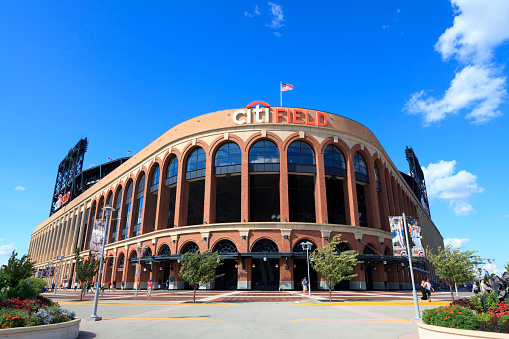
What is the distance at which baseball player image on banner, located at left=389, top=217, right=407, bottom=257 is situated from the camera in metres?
16.4

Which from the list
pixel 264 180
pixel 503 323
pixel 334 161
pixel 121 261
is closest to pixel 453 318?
pixel 503 323

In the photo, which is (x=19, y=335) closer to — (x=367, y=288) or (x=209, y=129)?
(x=209, y=129)

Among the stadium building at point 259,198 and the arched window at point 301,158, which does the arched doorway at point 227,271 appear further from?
the arched window at point 301,158

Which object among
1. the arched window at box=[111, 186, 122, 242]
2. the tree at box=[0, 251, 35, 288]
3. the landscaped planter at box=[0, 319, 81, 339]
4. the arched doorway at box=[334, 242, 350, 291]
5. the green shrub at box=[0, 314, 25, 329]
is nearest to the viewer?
the landscaped planter at box=[0, 319, 81, 339]

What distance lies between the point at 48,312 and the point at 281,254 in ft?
84.8

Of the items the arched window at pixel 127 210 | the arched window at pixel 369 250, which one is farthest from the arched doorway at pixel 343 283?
the arched window at pixel 127 210

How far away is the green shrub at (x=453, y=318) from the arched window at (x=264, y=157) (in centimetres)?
2933

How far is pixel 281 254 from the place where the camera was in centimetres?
3366

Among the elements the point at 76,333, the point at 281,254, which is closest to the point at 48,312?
the point at 76,333

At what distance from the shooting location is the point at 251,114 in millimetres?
40469

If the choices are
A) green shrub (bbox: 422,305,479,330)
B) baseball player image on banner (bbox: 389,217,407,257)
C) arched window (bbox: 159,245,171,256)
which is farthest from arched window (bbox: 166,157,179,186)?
green shrub (bbox: 422,305,479,330)

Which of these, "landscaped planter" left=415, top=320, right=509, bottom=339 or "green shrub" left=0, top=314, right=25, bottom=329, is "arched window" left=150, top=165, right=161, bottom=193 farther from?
"landscaped planter" left=415, top=320, right=509, bottom=339

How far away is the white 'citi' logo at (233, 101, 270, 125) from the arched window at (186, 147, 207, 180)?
6.66m

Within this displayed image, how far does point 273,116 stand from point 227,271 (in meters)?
20.3
